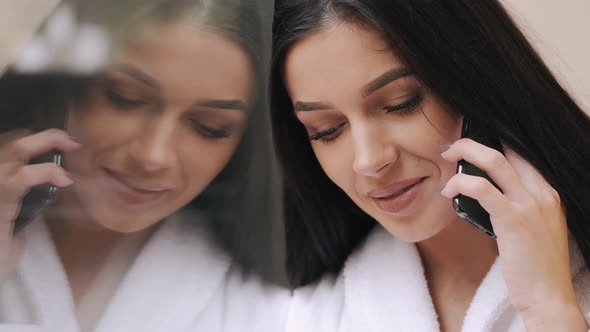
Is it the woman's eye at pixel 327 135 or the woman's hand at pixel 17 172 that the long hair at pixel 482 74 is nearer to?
the woman's eye at pixel 327 135

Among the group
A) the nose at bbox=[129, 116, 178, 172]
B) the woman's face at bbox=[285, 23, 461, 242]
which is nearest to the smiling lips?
the woman's face at bbox=[285, 23, 461, 242]

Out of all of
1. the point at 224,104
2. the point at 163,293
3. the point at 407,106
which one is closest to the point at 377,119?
the point at 407,106

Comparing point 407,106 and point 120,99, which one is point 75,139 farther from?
point 407,106

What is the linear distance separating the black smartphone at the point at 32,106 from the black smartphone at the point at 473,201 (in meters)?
0.36

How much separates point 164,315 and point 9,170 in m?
0.19

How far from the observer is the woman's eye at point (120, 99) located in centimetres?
51

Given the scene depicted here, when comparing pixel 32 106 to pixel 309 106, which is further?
pixel 309 106

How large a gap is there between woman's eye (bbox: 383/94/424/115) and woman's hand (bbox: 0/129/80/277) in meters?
0.29

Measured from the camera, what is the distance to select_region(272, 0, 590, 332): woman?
555mm

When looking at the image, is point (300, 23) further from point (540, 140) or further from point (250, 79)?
point (540, 140)

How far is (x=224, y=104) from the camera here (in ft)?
1.82

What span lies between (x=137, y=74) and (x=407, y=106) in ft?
0.83

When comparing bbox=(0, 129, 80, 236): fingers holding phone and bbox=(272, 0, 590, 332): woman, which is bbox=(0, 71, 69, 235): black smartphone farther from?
bbox=(272, 0, 590, 332): woman

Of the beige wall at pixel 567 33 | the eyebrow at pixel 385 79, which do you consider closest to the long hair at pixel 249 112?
the eyebrow at pixel 385 79
